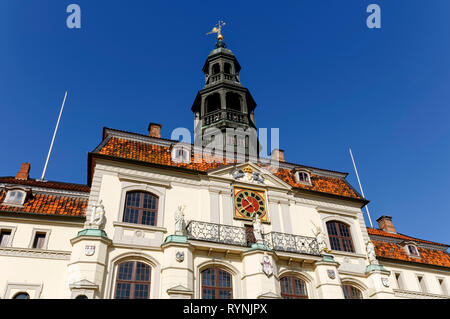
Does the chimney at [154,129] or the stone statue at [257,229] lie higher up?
the chimney at [154,129]

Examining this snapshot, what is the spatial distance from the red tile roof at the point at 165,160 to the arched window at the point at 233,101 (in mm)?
7728

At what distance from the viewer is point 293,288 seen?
2222 cm

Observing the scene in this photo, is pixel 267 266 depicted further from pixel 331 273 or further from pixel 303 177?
pixel 303 177

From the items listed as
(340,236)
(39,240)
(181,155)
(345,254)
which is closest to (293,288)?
(345,254)

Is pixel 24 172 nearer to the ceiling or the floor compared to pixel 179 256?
nearer to the ceiling

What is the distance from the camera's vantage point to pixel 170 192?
77.2ft

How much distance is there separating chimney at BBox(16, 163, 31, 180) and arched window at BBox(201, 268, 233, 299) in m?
16.4

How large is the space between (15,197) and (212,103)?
1790cm

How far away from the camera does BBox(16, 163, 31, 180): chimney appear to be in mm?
27812

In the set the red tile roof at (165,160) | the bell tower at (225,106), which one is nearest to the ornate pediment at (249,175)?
the red tile roof at (165,160)

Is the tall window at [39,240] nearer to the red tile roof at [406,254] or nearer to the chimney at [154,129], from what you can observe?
the chimney at [154,129]

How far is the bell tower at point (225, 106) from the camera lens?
98.3 ft

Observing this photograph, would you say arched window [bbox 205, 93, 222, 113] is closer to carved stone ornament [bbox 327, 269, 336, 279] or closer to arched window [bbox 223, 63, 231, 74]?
arched window [bbox 223, 63, 231, 74]
